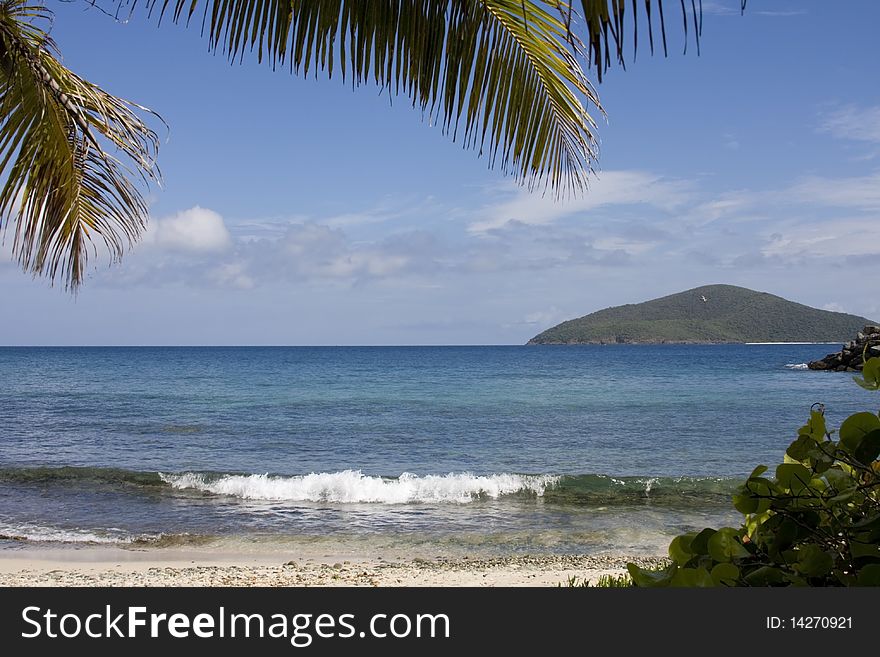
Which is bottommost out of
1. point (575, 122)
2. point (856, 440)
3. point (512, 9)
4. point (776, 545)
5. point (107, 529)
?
point (107, 529)

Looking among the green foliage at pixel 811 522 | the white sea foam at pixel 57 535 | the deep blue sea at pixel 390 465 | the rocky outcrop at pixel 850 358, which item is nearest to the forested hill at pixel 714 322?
the rocky outcrop at pixel 850 358

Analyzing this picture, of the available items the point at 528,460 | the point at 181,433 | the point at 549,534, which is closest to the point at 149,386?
the point at 181,433

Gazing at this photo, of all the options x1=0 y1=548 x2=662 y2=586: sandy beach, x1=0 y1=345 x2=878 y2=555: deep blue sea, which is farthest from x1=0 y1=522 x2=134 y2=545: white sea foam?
x1=0 y1=548 x2=662 y2=586: sandy beach

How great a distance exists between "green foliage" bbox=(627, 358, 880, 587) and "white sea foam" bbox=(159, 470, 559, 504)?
44.9 ft

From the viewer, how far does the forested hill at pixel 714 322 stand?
126 meters

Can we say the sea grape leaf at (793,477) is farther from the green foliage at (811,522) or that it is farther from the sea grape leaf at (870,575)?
the sea grape leaf at (870,575)

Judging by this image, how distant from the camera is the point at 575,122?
2.80 meters

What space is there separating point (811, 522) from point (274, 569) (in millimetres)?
Answer: 9344

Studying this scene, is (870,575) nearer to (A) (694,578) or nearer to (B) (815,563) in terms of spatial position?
(B) (815,563)

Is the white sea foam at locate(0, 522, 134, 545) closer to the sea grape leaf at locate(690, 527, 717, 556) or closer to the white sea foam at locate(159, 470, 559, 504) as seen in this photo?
the white sea foam at locate(159, 470, 559, 504)

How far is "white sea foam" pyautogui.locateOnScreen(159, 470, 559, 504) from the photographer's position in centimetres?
1505

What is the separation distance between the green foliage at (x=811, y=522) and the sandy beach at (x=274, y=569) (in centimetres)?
766
